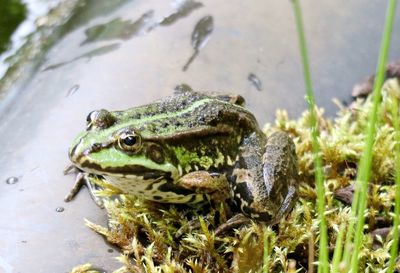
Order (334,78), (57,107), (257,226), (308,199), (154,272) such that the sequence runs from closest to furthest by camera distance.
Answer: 1. (154,272)
2. (257,226)
3. (308,199)
4. (57,107)
5. (334,78)

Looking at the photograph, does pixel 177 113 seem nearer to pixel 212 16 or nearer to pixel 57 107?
pixel 57 107

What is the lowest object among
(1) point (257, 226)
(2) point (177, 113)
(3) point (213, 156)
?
A: (1) point (257, 226)

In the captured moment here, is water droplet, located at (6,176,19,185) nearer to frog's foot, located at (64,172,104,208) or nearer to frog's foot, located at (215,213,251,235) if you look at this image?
frog's foot, located at (64,172,104,208)

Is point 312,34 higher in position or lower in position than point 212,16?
lower

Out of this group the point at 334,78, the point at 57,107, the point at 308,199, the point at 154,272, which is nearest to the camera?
the point at 154,272

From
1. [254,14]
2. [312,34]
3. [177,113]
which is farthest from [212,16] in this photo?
[177,113]

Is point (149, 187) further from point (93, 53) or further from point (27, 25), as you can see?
point (27, 25)
